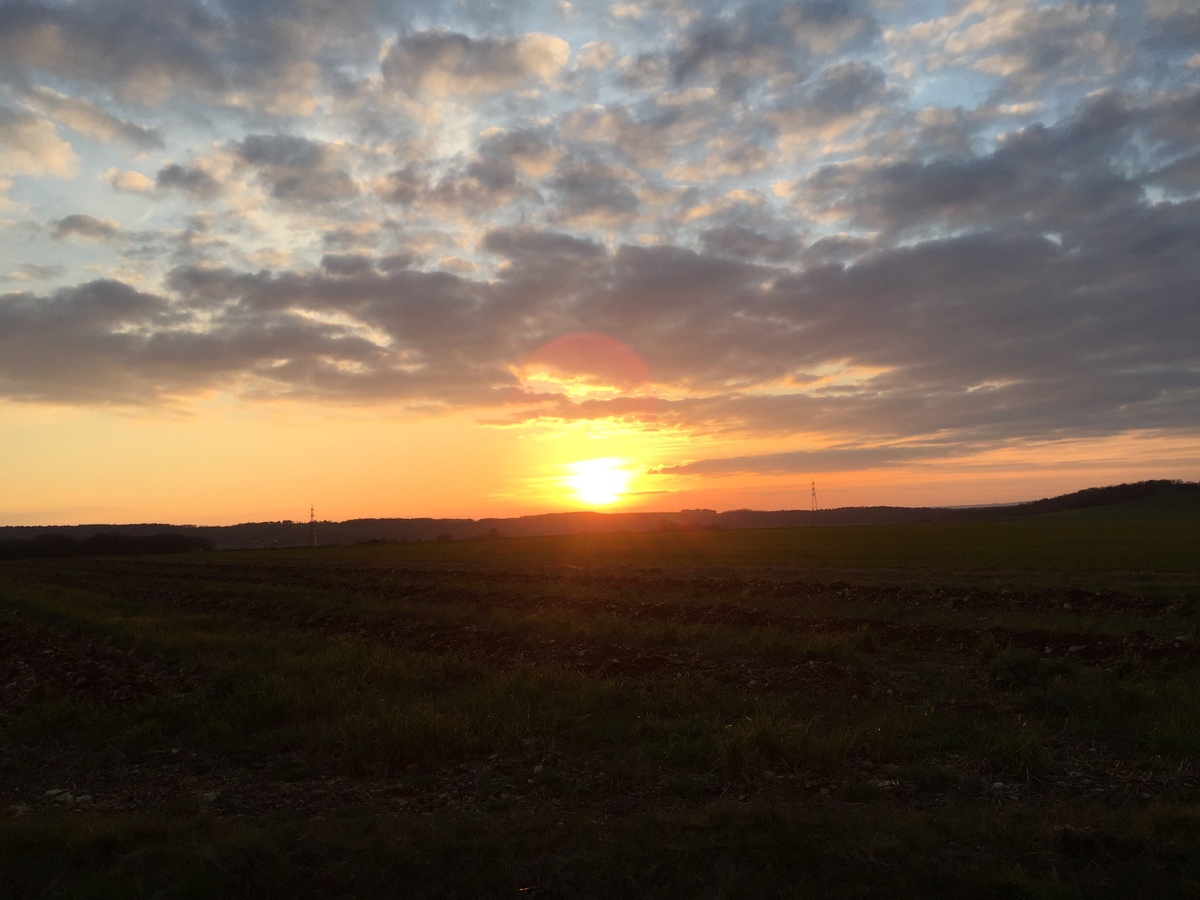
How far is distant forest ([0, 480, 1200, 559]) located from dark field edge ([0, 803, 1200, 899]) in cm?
10089

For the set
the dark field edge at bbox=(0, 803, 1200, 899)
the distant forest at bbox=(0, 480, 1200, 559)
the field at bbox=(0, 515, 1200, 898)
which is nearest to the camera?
the dark field edge at bbox=(0, 803, 1200, 899)

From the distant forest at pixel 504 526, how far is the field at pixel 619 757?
93075 millimetres

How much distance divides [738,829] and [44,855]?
214 inches

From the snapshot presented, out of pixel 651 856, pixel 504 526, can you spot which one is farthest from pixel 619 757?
pixel 504 526

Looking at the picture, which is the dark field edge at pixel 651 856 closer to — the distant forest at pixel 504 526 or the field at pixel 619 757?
the field at pixel 619 757

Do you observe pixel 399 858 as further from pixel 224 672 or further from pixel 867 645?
pixel 867 645

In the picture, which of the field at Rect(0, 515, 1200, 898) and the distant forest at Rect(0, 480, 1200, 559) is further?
the distant forest at Rect(0, 480, 1200, 559)

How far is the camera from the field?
5.69 meters

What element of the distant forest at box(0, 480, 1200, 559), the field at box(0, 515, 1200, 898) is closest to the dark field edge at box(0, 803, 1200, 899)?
the field at box(0, 515, 1200, 898)

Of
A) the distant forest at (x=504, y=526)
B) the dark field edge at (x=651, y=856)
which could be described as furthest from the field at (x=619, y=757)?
the distant forest at (x=504, y=526)

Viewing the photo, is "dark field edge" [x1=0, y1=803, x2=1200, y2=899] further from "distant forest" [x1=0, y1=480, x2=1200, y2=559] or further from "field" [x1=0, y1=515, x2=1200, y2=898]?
"distant forest" [x1=0, y1=480, x2=1200, y2=559]

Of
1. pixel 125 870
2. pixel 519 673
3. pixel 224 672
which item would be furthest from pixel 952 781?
pixel 224 672

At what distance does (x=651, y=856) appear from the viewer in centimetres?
577

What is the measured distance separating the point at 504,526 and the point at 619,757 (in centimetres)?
16064
